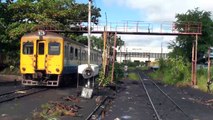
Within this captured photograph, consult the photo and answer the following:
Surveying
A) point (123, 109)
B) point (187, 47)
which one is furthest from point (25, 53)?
point (187, 47)

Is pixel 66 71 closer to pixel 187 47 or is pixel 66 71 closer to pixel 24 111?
pixel 24 111

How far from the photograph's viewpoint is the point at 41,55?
1068 inches

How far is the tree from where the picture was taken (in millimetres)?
57103

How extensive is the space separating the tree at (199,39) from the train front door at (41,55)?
3180 cm

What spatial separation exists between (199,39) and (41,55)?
34446 millimetres

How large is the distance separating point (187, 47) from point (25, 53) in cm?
3563

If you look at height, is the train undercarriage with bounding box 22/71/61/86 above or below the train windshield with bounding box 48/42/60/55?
below

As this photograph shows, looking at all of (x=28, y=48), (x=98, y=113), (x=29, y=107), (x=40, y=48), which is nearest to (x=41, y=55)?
(x=40, y=48)

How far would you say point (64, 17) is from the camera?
157ft

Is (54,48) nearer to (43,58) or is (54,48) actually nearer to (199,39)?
(43,58)

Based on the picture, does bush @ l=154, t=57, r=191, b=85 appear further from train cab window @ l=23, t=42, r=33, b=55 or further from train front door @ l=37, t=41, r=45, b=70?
train cab window @ l=23, t=42, r=33, b=55

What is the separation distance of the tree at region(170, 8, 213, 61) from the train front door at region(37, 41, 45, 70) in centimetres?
3180

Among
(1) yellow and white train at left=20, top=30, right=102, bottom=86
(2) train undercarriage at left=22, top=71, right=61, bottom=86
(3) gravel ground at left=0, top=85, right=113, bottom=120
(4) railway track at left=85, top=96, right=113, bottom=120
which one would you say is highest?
(1) yellow and white train at left=20, top=30, right=102, bottom=86

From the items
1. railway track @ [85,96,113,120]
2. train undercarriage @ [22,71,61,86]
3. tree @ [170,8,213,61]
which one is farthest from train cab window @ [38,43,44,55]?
tree @ [170,8,213,61]
